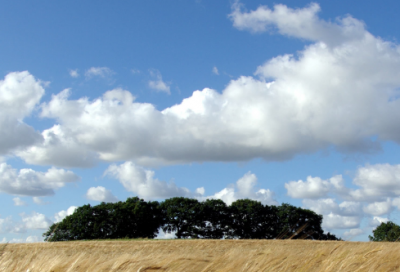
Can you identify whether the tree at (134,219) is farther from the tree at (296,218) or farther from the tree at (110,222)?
the tree at (296,218)

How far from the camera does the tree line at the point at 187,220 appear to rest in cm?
6234

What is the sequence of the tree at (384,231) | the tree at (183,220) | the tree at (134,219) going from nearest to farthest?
1. the tree at (134,219)
2. the tree at (183,220)
3. the tree at (384,231)

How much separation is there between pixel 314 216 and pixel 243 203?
14.4m

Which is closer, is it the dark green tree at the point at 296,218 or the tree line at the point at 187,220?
the tree line at the point at 187,220

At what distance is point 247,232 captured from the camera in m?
72.4

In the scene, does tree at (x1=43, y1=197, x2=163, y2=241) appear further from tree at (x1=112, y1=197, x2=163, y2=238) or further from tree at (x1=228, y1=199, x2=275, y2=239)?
tree at (x1=228, y1=199, x2=275, y2=239)

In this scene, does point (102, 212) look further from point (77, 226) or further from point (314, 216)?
point (314, 216)

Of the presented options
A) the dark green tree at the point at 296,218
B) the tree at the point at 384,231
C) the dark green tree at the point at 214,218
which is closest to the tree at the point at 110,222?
the dark green tree at the point at 214,218

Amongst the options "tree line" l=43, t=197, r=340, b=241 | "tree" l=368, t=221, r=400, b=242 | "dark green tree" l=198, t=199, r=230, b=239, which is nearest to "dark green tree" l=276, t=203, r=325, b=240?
"tree line" l=43, t=197, r=340, b=241

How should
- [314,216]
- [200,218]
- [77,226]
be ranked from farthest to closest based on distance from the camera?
[314,216], [200,218], [77,226]

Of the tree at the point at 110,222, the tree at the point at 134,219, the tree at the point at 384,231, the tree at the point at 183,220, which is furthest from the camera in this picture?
the tree at the point at 384,231

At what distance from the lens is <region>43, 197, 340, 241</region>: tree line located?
62.3 meters

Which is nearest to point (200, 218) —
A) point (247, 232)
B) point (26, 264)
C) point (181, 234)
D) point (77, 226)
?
point (181, 234)

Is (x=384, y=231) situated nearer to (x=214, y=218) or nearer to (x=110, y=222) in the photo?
(x=214, y=218)
